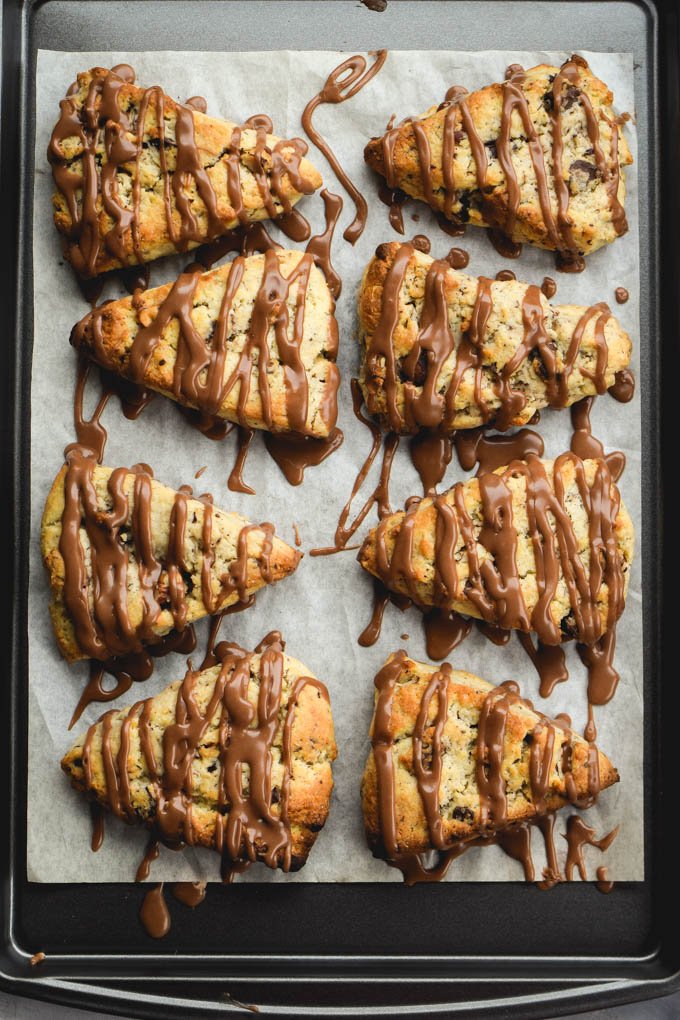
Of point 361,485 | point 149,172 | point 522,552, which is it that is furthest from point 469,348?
point 149,172

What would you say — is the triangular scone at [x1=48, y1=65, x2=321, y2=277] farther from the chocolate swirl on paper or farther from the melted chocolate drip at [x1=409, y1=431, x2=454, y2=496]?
the chocolate swirl on paper

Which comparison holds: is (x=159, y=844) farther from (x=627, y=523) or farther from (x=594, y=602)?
(x=627, y=523)

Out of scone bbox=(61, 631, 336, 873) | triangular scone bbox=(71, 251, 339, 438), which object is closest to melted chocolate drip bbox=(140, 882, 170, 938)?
scone bbox=(61, 631, 336, 873)

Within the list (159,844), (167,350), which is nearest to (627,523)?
(167,350)

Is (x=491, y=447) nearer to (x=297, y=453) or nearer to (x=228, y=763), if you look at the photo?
(x=297, y=453)

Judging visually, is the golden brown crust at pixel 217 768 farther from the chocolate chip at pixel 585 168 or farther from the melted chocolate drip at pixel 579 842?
the chocolate chip at pixel 585 168

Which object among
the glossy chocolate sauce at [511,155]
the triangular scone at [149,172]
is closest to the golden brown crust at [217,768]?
the triangular scone at [149,172]
